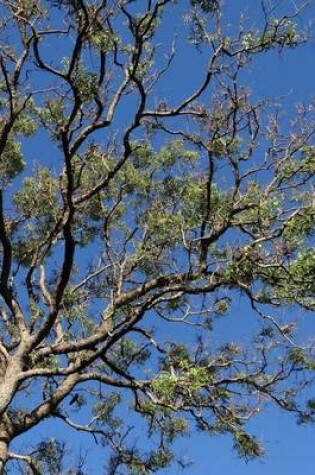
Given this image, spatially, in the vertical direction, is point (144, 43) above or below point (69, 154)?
above

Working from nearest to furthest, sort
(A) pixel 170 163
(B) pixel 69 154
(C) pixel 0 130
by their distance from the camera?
(B) pixel 69 154
(C) pixel 0 130
(A) pixel 170 163

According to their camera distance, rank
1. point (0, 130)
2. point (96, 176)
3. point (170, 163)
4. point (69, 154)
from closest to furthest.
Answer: point (69, 154), point (0, 130), point (96, 176), point (170, 163)

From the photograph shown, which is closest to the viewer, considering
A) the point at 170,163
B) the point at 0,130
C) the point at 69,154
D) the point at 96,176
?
the point at 69,154

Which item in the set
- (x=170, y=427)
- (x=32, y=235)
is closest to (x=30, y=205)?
(x=32, y=235)

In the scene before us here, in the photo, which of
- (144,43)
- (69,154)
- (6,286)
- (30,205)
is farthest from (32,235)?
(144,43)

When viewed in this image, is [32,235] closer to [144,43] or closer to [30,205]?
[30,205]

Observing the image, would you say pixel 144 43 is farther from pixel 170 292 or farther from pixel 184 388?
pixel 184 388

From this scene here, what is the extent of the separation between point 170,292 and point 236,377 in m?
1.95

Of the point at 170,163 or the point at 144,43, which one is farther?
the point at 170,163

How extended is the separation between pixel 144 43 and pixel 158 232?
3875mm

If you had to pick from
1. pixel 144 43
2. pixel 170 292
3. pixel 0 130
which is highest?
pixel 144 43

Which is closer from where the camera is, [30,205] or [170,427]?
[170,427]

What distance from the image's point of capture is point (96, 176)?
12.7m

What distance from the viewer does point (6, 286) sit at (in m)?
12.4
